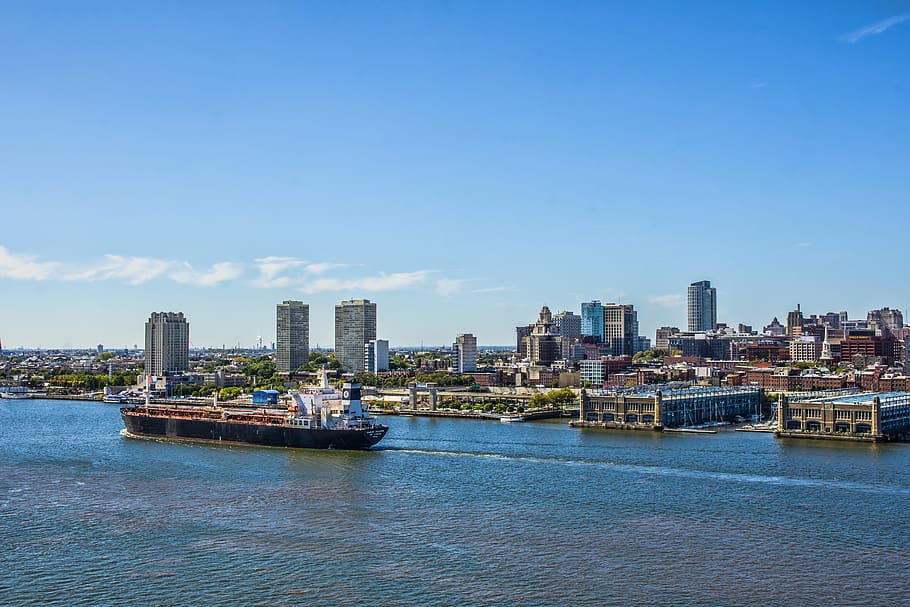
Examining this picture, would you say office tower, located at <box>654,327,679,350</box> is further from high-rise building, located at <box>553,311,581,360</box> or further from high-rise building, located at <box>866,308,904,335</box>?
high-rise building, located at <box>866,308,904,335</box>

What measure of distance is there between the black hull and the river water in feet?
3.16

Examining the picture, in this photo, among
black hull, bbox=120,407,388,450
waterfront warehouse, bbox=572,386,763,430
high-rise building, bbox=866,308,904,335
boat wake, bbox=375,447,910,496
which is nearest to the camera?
boat wake, bbox=375,447,910,496

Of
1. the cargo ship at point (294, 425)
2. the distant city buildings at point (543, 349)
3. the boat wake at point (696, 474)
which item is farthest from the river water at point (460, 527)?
the distant city buildings at point (543, 349)

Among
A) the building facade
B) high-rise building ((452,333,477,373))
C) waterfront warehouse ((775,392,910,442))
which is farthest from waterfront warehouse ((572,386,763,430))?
the building facade

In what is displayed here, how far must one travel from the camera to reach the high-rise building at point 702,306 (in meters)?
155

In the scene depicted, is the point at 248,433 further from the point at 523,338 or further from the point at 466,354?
the point at 523,338

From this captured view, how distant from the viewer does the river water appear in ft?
47.5

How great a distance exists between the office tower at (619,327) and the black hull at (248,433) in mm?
86141

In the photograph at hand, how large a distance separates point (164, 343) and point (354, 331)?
21.4 meters

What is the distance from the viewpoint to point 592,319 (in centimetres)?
13488

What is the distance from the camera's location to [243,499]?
21281 mm

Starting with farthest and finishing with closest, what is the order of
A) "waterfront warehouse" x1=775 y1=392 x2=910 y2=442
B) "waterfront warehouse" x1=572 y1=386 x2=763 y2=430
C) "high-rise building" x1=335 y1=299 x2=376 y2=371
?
"high-rise building" x1=335 y1=299 x2=376 y2=371 → "waterfront warehouse" x1=572 y1=386 x2=763 y2=430 → "waterfront warehouse" x1=775 y1=392 x2=910 y2=442

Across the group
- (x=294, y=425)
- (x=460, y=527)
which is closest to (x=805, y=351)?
(x=294, y=425)

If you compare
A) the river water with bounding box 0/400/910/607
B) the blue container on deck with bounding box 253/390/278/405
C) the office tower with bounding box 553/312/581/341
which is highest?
the office tower with bounding box 553/312/581/341
